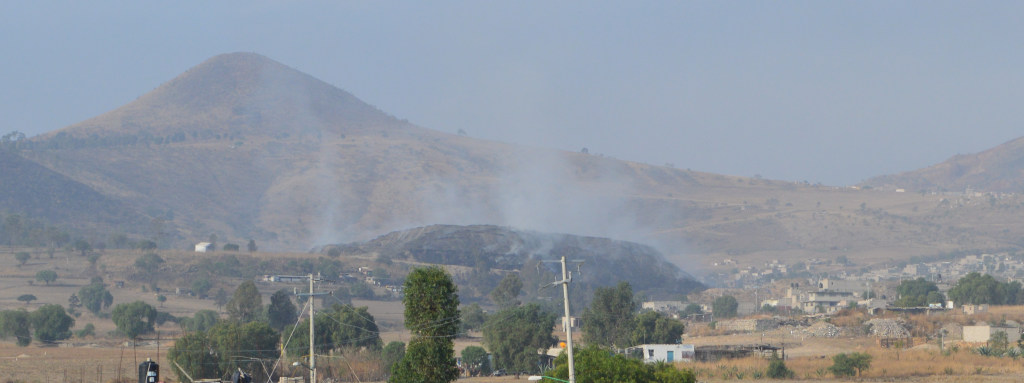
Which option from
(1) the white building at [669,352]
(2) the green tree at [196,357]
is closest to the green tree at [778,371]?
(1) the white building at [669,352]

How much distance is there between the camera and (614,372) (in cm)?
5578

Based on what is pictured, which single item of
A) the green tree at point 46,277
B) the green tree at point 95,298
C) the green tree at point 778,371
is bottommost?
the green tree at point 778,371

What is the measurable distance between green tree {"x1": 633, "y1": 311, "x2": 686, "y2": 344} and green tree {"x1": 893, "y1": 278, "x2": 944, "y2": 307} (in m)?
42.5

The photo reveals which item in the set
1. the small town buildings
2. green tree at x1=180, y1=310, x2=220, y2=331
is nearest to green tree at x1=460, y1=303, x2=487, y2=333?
green tree at x1=180, y1=310, x2=220, y2=331

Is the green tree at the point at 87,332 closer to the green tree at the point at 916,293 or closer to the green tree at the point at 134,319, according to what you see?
the green tree at the point at 134,319

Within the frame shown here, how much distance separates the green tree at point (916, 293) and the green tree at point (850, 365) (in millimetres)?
57817

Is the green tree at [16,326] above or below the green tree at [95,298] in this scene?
below

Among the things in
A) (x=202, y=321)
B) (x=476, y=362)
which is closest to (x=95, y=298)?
(x=202, y=321)

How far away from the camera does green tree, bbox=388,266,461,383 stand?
6338 cm

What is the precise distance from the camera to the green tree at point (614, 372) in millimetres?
55406

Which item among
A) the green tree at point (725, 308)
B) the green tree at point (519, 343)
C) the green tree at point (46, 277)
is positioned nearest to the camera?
the green tree at point (519, 343)

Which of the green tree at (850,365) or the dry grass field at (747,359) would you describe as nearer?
the dry grass field at (747,359)

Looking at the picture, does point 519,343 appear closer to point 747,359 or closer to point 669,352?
point 669,352

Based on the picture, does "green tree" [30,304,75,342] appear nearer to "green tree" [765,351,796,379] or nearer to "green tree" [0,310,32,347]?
"green tree" [0,310,32,347]
